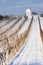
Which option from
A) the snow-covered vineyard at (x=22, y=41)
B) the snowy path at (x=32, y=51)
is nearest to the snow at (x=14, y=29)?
the snow-covered vineyard at (x=22, y=41)

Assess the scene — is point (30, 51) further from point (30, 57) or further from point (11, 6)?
point (11, 6)

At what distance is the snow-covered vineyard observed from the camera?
334 cm

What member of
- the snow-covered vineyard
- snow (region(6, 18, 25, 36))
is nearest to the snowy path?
the snow-covered vineyard

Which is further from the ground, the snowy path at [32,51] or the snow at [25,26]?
the snow at [25,26]

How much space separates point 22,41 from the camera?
12.0 feet

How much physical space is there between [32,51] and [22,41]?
0.22 metres

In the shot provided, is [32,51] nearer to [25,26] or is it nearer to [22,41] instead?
[22,41]

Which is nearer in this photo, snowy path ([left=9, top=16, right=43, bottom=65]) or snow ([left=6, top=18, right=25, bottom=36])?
snowy path ([left=9, top=16, right=43, bottom=65])

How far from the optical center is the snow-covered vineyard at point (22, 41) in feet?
11.0

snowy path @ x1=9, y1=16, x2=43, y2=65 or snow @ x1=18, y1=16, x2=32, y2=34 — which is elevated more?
snow @ x1=18, y1=16, x2=32, y2=34

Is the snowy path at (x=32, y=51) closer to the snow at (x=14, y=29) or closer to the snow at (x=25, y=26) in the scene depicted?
the snow at (x=25, y=26)

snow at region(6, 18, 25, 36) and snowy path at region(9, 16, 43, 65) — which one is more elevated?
snow at region(6, 18, 25, 36)

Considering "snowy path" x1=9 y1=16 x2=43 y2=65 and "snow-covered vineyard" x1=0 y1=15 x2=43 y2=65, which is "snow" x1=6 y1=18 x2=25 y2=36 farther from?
"snowy path" x1=9 y1=16 x2=43 y2=65

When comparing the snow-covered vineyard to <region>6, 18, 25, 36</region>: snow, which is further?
<region>6, 18, 25, 36</region>: snow
